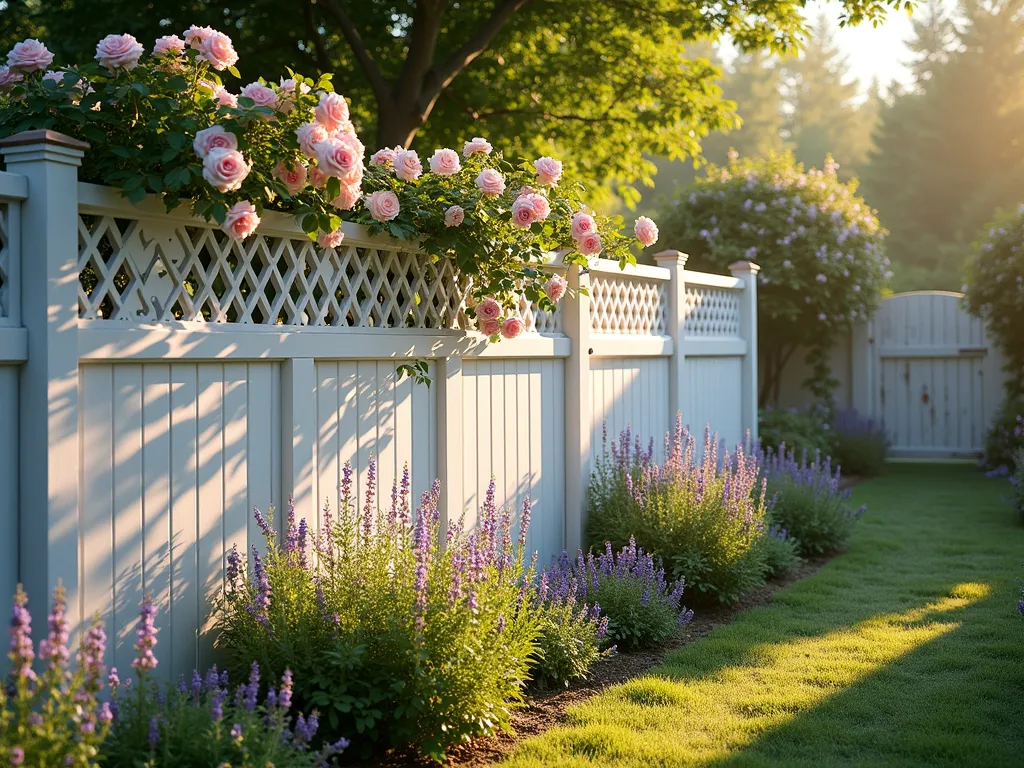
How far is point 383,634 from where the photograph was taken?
3.27 m

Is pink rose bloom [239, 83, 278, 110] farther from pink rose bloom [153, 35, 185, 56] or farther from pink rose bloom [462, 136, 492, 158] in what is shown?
pink rose bloom [462, 136, 492, 158]

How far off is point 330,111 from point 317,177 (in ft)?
0.85

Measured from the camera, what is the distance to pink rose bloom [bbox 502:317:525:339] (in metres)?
4.56

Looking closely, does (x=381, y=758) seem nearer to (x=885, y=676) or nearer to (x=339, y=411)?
(x=339, y=411)

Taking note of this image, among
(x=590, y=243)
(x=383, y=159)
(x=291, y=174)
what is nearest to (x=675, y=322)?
(x=590, y=243)

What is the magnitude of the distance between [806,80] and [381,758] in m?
44.6

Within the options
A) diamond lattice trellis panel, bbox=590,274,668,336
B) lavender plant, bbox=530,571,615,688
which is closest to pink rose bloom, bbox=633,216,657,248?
diamond lattice trellis panel, bbox=590,274,668,336

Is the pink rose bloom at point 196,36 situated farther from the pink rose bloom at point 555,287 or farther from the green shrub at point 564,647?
the green shrub at point 564,647

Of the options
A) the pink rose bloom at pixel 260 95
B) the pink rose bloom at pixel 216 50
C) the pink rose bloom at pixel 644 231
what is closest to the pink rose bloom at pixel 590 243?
the pink rose bloom at pixel 644 231

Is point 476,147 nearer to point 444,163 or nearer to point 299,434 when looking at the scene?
point 444,163

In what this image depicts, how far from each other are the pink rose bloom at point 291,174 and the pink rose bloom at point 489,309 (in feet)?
4.25

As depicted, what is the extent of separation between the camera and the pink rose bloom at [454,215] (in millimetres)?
4117

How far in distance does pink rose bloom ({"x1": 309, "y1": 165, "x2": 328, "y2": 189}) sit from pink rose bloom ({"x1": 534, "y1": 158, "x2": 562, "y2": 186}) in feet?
4.11

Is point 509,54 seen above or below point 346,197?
above
